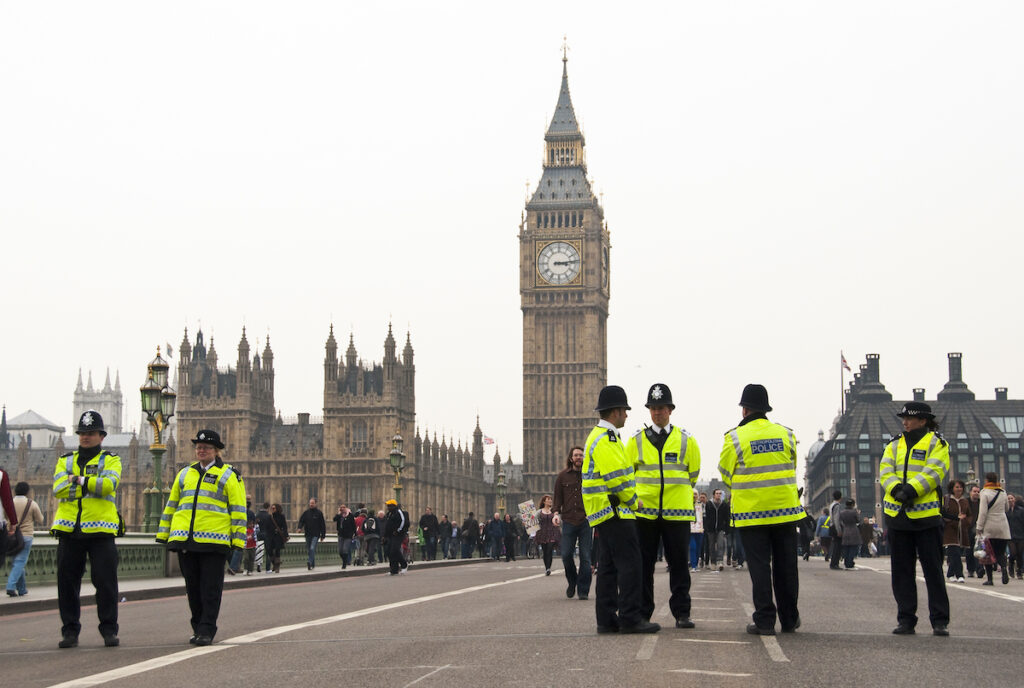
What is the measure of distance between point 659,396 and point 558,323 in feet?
377

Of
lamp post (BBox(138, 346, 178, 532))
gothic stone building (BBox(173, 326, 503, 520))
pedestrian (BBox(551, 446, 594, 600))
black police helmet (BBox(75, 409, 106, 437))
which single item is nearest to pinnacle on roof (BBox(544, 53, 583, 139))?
gothic stone building (BBox(173, 326, 503, 520))

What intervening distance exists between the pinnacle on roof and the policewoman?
12252cm

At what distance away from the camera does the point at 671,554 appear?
12.2 m

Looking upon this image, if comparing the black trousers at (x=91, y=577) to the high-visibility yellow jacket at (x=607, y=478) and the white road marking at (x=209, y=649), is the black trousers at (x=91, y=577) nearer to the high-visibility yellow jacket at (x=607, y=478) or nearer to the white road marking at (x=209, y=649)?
the white road marking at (x=209, y=649)

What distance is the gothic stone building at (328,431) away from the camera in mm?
102688

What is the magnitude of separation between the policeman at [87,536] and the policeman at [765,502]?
504cm

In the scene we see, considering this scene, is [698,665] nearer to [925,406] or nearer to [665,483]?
[665,483]

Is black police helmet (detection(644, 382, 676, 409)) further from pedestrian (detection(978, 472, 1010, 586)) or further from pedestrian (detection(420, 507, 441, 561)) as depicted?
pedestrian (detection(420, 507, 441, 561))

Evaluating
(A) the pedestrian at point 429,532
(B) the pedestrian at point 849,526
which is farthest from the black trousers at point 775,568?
(A) the pedestrian at point 429,532

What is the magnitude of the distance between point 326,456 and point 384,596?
83.7m

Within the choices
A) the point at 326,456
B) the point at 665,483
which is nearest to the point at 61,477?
the point at 665,483

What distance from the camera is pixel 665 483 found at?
12.1m

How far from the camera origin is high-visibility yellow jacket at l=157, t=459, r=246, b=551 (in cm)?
1181

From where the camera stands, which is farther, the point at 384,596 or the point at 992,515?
the point at 992,515
